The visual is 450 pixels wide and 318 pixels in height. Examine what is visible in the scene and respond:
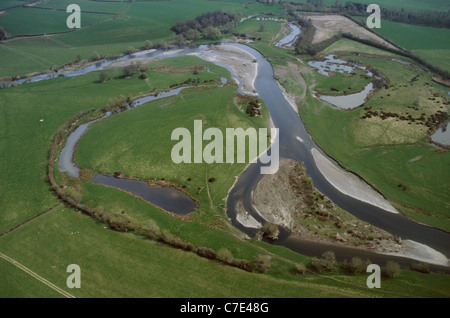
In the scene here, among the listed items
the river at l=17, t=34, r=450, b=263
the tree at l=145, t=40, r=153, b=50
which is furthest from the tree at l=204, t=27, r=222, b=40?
the river at l=17, t=34, r=450, b=263

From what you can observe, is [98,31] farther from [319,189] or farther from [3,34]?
[319,189]

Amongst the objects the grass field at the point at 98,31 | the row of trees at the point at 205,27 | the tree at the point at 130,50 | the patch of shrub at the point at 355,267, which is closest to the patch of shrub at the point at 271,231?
the patch of shrub at the point at 355,267

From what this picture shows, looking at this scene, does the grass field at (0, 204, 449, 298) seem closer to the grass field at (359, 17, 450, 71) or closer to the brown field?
the grass field at (359, 17, 450, 71)

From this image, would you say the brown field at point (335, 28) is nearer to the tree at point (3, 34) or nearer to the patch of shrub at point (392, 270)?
the patch of shrub at point (392, 270)

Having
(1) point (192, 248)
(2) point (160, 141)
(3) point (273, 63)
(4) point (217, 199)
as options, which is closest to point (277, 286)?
(1) point (192, 248)

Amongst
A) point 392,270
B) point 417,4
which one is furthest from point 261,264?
point 417,4

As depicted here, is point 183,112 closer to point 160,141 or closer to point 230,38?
point 160,141
